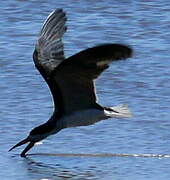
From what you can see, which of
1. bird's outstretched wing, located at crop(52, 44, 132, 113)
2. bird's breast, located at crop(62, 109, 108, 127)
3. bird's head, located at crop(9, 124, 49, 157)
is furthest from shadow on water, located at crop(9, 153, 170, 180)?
bird's outstretched wing, located at crop(52, 44, 132, 113)

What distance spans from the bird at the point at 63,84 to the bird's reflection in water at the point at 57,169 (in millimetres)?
207

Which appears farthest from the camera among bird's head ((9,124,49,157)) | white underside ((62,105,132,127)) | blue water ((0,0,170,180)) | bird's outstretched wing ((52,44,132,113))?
bird's head ((9,124,49,157))

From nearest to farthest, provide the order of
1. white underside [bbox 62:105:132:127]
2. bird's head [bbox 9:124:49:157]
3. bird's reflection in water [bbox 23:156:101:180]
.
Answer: bird's reflection in water [bbox 23:156:101:180]
white underside [bbox 62:105:132:127]
bird's head [bbox 9:124:49:157]

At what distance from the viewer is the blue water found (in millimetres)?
8375

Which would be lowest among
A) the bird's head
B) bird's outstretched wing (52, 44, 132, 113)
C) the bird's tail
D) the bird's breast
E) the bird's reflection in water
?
the bird's reflection in water

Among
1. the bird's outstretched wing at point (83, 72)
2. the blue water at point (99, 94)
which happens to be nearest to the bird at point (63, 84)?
the bird's outstretched wing at point (83, 72)

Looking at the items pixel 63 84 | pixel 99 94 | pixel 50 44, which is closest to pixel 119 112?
pixel 63 84

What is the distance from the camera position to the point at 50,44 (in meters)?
8.68

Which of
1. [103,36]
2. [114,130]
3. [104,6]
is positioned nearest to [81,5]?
[104,6]

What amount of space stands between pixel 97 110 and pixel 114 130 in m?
0.49

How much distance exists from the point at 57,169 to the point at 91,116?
1.54 feet

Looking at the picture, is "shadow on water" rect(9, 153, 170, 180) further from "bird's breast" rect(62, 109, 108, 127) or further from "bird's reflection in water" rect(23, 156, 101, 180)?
"bird's breast" rect(62, 109, 108, 127)

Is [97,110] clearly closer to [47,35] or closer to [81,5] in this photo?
[47,35]

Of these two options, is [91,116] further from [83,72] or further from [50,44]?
[50,44]
